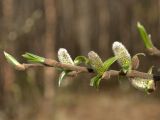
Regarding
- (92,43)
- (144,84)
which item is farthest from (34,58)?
(92,43)

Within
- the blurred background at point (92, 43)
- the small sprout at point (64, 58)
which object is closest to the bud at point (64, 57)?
the small sprout at point (64, 58)

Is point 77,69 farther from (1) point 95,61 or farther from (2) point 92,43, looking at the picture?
(2) point 92,43

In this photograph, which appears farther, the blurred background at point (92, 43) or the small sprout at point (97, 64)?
the blurred background at point (92, 43)

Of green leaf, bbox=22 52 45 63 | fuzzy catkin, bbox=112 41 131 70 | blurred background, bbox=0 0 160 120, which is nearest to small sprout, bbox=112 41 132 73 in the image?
fuzzy catkin, bbox=112 41 131 70

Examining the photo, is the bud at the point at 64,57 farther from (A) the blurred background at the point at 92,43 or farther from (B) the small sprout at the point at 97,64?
(A) the blurred background at the point at 92,43

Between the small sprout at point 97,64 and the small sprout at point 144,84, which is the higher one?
the small sprout at point 97,64

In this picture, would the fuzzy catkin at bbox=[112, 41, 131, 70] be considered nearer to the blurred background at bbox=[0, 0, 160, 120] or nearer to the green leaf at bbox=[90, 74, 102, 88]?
the green leaf at bbox=[90, 74, 102, 88]
